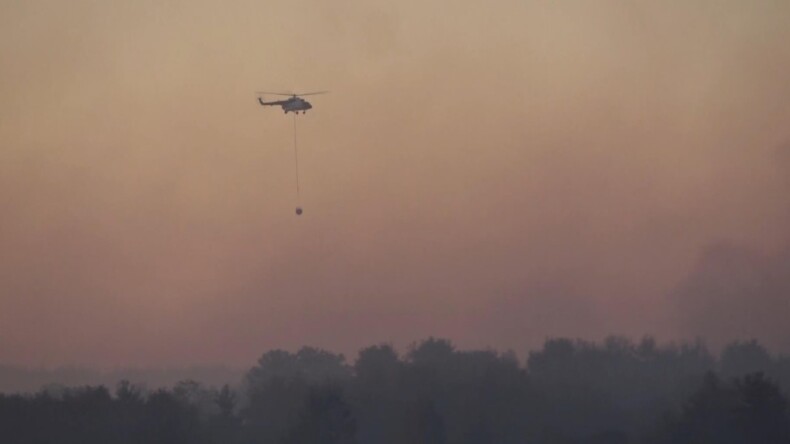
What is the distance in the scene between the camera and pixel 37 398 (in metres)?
103

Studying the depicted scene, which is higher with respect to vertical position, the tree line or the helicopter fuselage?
the helicopter fuselage

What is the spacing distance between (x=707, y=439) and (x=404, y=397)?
85.3ft

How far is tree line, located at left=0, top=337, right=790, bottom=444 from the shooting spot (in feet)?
282

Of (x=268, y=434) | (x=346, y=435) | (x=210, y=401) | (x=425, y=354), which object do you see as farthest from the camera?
(x=425, y=354)

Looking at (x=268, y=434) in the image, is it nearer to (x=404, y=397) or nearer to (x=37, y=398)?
(x=404, y=397)

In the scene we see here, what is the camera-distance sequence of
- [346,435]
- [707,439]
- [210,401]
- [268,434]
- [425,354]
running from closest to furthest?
[707,439]
[346,435]
[268,434]
[210,401]
[425,354]

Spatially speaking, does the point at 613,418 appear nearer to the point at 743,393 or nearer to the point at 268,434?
the point at 743,393

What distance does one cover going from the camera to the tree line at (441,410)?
85.8 m

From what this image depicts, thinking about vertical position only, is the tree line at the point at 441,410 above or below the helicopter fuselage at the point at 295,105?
below

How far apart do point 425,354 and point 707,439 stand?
49.6 m

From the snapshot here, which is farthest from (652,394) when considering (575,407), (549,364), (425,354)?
(425,354)

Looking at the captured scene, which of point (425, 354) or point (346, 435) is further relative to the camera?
point (425, 354)

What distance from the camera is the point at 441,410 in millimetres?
96125

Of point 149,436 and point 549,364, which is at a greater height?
point 549,364
